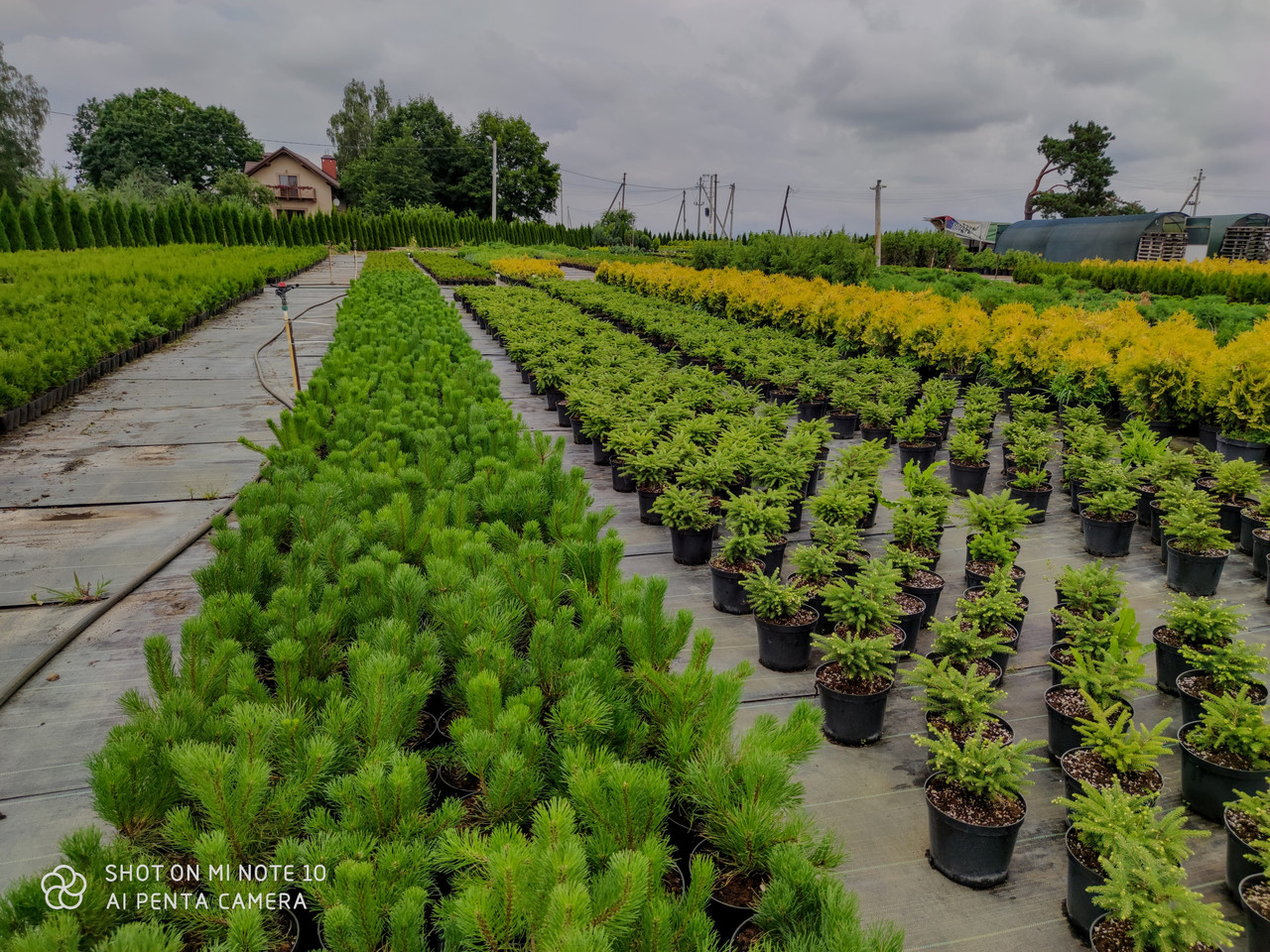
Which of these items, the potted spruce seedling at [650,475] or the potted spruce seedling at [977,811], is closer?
the potted spruce seedling at [977,811]

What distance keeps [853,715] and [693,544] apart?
1.86m

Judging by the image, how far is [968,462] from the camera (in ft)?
19.0

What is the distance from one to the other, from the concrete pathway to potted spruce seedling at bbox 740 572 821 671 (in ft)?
8.77

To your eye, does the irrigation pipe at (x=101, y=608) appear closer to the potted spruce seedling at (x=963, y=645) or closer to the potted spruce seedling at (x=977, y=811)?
the potted spruce seedling at (x=977, y=811)

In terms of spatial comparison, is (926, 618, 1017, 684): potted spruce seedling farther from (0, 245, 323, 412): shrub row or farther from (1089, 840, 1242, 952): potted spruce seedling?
(0, 245, 323, 412): shrub row

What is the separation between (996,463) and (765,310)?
6.74m

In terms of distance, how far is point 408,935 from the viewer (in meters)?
1.21

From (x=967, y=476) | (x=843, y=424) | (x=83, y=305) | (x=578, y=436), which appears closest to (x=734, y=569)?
(x=967, y=476)

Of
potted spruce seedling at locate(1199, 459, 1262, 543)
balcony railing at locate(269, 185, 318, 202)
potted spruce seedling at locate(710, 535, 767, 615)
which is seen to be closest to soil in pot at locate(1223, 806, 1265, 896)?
potted spruce seedling at locate(710, 535, 767, 615)

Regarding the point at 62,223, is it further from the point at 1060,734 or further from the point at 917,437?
the point at 1060,734

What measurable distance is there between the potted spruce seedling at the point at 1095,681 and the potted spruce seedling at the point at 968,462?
2978 mm

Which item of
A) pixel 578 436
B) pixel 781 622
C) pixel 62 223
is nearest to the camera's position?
pixel 781 622

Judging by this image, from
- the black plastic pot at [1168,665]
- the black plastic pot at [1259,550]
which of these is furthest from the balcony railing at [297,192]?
the black plastic pot at [1168,665]

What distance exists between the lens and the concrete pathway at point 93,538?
8.26 feet
